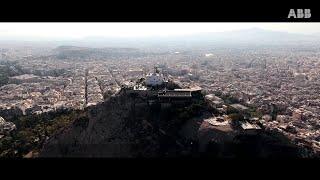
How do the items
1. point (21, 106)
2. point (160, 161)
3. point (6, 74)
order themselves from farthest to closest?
point (6, 74)
point (21, 106)
point (160, 161)

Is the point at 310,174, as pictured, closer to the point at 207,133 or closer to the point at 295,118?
the point at 207,133

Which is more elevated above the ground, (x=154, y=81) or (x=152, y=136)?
(x=154, y=81)

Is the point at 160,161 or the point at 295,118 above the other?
the point at 160,161

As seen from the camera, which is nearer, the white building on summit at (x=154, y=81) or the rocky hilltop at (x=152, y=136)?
the rocky hilltop at (x=152, y=136)

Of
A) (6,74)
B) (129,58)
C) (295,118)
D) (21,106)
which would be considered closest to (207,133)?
(295,118)

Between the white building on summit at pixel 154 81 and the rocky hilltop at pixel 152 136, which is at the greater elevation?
the white building on summit at pixel 154 81

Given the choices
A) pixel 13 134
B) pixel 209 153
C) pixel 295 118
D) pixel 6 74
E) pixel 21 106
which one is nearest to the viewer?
pixel 209 153

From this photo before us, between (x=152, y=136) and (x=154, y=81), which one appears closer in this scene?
(x=152, y=136)

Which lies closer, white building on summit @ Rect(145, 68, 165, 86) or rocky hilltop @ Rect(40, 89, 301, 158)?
rocky hilltop @ Rect(40, 89, 301, 158)

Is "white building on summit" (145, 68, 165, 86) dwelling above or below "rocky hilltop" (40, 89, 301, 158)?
above

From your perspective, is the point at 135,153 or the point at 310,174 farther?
the point at 135,153
